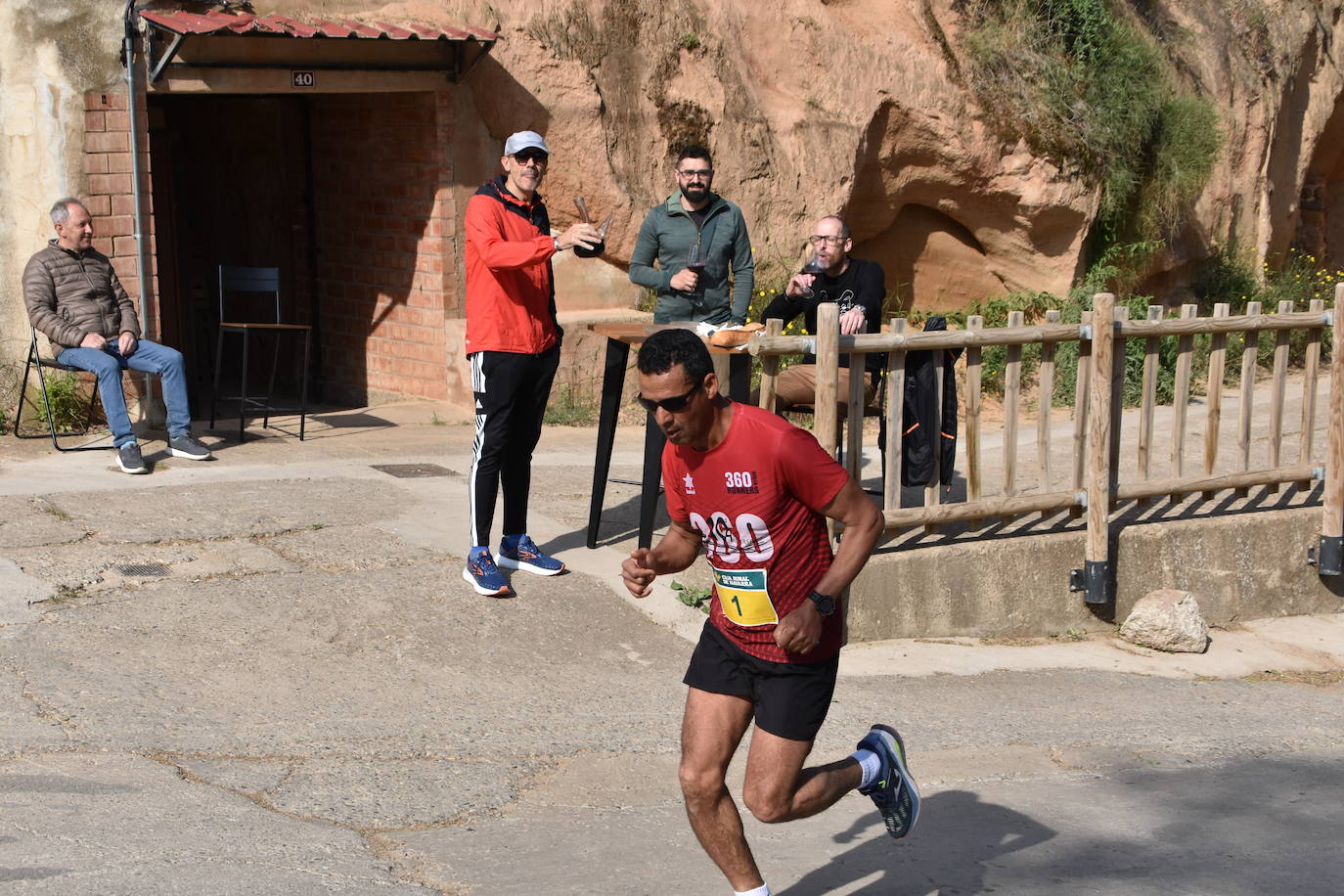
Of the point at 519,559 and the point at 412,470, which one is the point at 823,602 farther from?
the point at 412,470

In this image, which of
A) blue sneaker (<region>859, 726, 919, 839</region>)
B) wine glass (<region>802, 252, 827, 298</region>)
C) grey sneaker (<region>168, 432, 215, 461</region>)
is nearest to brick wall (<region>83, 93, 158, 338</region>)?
grey sneaker (<region>168, 432, 215, 461</region>)

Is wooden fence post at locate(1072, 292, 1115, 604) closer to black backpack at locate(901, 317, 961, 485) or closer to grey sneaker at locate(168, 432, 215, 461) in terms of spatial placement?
black backpack at locate(901, 317, 961, 485)

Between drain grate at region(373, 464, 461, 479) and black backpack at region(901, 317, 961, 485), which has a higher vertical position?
black backpack at region(901, 317, 961, 485)

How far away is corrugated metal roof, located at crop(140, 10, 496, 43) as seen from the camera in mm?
8695

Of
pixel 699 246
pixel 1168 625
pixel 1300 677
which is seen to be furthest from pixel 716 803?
pixel 1300 677

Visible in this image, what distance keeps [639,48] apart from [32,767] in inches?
306

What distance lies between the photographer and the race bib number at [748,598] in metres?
3.82

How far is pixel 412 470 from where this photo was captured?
8.74 m

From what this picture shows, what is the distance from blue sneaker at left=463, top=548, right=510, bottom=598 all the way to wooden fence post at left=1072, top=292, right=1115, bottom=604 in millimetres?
2844

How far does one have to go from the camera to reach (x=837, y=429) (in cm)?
656

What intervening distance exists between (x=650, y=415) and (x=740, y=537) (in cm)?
309

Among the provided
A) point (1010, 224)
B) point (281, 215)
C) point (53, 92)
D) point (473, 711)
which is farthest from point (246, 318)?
point (473, 711)

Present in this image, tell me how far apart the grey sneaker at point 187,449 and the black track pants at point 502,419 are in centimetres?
259

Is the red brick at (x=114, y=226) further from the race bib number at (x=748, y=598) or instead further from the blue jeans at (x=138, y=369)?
the race bib number at (x=748, y=598)
